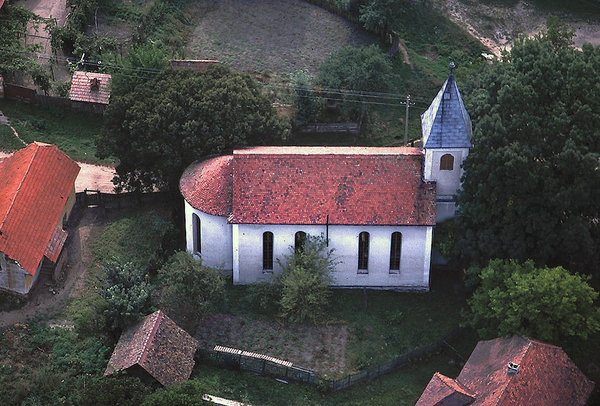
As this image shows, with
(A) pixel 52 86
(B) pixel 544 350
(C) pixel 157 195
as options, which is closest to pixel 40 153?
(C) pixel 157 195

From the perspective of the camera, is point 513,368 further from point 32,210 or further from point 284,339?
point 32,210

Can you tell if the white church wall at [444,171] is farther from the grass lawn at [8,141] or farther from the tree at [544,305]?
the grass lawn at [8,141]

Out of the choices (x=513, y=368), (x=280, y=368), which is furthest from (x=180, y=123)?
(x=513, y=368)

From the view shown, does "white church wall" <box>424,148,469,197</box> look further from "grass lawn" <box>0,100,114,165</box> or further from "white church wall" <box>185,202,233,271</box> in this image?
Result: "grass lawn" <box>0,100,114,165</box>

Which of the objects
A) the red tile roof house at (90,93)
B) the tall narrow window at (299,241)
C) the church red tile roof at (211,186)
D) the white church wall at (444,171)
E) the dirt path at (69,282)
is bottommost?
the dirt path at (69,282)

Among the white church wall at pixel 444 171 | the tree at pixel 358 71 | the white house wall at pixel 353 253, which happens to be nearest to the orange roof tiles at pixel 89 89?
the tree at pixel 358 71

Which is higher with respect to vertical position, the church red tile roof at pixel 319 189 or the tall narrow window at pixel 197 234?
the church red tile roof at pixel 319 189

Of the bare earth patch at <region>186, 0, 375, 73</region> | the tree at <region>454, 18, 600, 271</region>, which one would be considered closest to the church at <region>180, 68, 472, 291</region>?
the tree at <region>454, 18, 600, 271</region>

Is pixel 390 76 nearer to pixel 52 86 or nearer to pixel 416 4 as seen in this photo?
pixel 416 4
